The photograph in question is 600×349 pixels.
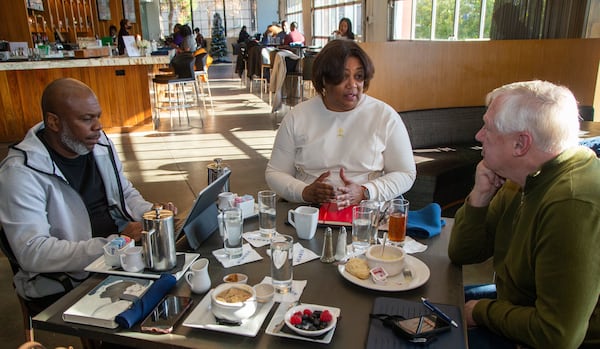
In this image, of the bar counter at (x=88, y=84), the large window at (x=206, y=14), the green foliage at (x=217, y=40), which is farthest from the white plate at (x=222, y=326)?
the large window at (x=206, y=14)

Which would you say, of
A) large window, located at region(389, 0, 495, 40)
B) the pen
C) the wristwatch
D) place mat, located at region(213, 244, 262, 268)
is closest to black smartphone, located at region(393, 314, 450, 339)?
the pen

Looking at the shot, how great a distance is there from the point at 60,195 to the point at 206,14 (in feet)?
65.0

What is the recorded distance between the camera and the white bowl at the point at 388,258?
127 cm

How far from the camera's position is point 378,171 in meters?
2.11

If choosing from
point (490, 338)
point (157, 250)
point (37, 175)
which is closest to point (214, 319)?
point (157, 250)

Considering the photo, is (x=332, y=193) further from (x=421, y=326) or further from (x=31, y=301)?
(x=31, y=301)

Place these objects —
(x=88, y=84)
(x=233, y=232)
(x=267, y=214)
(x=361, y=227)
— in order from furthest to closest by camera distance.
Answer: (x=88, y=84) → (x=267, y=214) → (x=361, y=227) → (x=233, y=232)

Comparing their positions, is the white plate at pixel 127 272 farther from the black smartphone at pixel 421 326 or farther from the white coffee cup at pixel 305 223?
the black smartphone at pixel 421 326

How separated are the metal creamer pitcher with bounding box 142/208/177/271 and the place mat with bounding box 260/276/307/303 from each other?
27 centimetres

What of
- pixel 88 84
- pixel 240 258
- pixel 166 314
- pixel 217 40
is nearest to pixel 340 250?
pixel 240 258

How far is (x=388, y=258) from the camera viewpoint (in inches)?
52.2

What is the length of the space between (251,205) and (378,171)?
682 millimetres

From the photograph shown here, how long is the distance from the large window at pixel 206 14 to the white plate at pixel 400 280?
1987 centimetres

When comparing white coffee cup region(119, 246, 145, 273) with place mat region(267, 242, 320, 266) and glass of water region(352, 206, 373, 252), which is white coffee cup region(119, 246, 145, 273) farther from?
glass of water region(352, 206, 373, 252)
